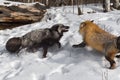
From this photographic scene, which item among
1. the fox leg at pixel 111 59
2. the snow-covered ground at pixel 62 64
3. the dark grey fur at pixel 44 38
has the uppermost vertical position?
the dark grey fur at pixel 44 38

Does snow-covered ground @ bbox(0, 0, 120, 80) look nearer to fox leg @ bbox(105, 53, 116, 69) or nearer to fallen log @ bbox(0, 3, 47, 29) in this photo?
fox leg @ bbox(105, 53, 116, 69)

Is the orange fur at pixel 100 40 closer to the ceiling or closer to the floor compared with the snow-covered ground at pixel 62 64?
closer to the ceiling

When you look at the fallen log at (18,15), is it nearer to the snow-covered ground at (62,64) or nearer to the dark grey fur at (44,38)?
the snow-covered ground at (62,64)

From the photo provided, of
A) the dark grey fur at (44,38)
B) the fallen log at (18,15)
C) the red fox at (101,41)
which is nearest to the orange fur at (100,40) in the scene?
the red fox at (101,41)

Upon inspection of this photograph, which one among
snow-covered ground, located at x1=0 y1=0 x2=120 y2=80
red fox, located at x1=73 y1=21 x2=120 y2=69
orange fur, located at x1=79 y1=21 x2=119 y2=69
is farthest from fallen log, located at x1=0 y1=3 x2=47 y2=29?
orange fur, located at x1=79 y1=21 x2=119 y2=69

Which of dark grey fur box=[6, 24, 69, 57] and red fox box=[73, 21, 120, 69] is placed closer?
red fox box=[73, 21, 120, 69]


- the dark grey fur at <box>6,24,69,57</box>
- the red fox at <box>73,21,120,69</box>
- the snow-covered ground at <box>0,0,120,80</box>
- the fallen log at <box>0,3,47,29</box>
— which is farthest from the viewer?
the fallen log at <box>0,3,47,29</box>

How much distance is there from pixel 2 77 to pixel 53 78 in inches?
43.9

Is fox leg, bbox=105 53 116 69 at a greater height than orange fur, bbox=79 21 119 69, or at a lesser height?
lesser

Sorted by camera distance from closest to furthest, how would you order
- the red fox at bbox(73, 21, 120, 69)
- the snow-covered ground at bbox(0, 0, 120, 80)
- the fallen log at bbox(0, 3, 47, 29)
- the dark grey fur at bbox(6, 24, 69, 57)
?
the snow-covered ground at bbox(0, 0, 120, 80)
the red fox at bbox(73, 21, 120, 69)
the dark grey fur at bbox(6, 24, 69, 57)
the fallen log at bbox(0, 3, 47, 29)

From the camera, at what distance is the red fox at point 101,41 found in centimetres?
556

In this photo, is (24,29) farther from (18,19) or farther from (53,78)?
(53,78)

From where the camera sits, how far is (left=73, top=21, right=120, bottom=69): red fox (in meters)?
5.56

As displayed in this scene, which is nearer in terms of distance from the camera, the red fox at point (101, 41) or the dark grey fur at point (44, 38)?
the red fox at point (101, 41)
